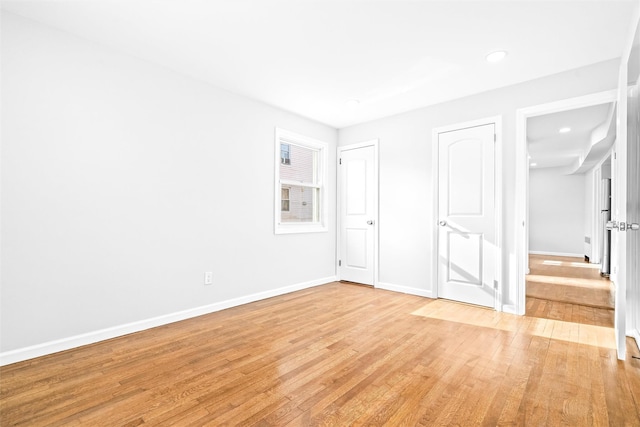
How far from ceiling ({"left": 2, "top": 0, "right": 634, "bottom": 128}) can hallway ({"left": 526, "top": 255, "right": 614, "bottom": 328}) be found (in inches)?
98.6

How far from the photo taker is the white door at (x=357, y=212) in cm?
464

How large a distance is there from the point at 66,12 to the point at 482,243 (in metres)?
4.32

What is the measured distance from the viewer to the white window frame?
414 centimetres

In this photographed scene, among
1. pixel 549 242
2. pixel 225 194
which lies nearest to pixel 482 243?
pixel 225 194

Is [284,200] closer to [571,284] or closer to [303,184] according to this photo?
[303,184]

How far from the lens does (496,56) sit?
2803 millimetres

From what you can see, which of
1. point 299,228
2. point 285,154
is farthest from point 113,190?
point 299,228

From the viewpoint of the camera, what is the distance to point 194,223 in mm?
3254

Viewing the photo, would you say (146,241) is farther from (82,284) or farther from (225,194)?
(225,194)

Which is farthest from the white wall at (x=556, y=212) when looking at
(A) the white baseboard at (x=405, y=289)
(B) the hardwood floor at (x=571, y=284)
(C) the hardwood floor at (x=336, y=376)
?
(A) the white baseboard at (x=405, y=289)

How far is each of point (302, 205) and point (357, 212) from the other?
0.85 m

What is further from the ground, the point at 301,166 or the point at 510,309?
the point at 301,166

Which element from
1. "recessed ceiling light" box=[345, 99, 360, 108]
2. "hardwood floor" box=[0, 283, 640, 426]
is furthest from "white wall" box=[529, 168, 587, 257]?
"recessed ceiling light" box=[345, 99, 360, 108]

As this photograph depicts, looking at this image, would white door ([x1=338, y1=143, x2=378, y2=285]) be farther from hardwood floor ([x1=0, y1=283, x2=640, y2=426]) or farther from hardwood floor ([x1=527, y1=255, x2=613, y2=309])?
hardwood floor ([x1=527, y1=255, x2=613, y2=309])
